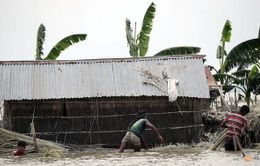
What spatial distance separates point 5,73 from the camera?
15.4m

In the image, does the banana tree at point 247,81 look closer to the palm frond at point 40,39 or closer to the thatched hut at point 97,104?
the thatched hut at point 97,104

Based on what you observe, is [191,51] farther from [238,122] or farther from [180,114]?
[238,122]

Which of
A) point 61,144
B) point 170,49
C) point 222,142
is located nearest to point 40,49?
point 170,49

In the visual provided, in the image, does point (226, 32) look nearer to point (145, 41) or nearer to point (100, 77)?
point (145, 41)

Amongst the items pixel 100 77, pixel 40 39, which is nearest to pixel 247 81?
pixel 100 77

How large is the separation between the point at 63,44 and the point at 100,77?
3.67 meters

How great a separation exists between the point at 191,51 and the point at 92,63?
569 cm

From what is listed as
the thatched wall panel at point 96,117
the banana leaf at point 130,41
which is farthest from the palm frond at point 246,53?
the banana leaf at point 130,41

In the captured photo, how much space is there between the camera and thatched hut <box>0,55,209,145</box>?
14.6 m

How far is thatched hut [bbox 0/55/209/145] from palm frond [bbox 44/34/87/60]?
3.08 meters

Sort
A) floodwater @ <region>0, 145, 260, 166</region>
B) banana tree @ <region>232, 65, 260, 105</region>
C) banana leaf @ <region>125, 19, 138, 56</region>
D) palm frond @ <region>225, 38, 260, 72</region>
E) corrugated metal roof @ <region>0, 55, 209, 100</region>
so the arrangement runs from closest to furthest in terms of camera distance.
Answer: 1. floodwater @ <region>0, 145, 260, 166</region>
2. corrugated metal roof @ <region>0, 55, 209, 100</region>
3. palm frond @ <region>225, 38, 260, 72</region>
4. banana tree @ <region>232, 65, 260, 105</region>
5. banana leaf @ <region>125, 19, 138, 56</region>

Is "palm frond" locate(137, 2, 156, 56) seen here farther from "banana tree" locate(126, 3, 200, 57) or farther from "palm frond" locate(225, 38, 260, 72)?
"palm frond" locate(225, 38, 260, 72)

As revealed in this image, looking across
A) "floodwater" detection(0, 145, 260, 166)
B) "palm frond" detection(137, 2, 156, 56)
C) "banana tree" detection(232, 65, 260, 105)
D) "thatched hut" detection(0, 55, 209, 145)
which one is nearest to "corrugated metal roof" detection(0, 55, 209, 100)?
"thatched hut" detection(0, 55, 209, 145)

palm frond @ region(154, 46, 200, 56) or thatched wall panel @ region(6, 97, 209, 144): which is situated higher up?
palm frond @ region(154, 46, 200, 56)
